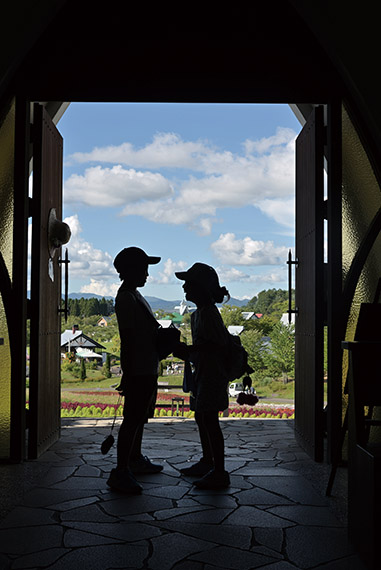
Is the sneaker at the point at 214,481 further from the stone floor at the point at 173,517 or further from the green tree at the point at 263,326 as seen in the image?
the green tree at the point at 263,326

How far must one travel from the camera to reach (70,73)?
18.7 feet

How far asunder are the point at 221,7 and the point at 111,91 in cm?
130

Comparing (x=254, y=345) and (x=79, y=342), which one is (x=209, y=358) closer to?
(x=254, y=345)

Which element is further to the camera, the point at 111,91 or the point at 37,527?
the point at 111,91

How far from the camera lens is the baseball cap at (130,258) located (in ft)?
14.9

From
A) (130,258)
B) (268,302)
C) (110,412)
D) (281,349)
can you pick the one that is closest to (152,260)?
(130,258)

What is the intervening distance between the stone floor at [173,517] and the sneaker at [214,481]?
0.07 m

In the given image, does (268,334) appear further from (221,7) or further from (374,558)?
(374,558)

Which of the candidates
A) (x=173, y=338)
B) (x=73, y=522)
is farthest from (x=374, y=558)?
(x=173, y=338)

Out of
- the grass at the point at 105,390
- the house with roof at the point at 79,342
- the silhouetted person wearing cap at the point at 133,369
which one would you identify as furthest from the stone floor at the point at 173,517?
the house with roof at the point at 79,342

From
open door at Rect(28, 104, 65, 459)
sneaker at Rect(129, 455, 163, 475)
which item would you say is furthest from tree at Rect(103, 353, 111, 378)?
sneaker at Rect(129, 455, 163, 475)

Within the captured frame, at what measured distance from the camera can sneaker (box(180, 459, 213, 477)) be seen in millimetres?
4867

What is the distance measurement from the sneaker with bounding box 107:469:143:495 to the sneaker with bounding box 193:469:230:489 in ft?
1.47

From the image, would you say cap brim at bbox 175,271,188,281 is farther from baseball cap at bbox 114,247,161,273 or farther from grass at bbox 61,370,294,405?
grass at bbox 61,370,294,405
